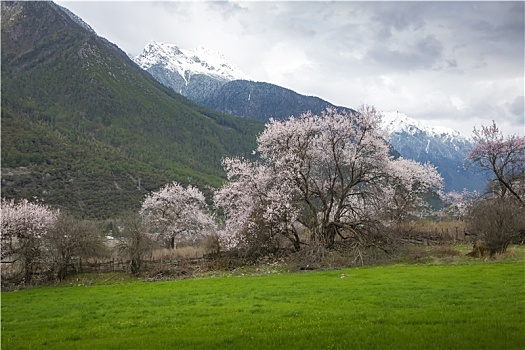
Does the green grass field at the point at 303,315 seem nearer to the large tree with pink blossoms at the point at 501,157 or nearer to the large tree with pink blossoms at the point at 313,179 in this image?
the large tree with pink blossoms at the point at 313,179

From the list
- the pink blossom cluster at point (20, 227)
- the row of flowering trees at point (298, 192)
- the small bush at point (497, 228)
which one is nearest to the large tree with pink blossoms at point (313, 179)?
the row of flowering trees at point (298, 192)

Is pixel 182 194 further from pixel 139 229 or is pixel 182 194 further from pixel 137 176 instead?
pixel 137 176

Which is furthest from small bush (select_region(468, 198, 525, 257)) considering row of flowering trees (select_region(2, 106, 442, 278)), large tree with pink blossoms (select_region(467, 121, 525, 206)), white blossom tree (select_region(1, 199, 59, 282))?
white blossom tree (select_region(1, 199, 59, 282))

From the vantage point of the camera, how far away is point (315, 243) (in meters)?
34.7

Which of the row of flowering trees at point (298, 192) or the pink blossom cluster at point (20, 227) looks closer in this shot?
the row of flowering trees at point (298, 192)

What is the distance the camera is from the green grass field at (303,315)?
1122cm

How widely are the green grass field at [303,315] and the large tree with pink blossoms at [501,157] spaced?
24.5 metres

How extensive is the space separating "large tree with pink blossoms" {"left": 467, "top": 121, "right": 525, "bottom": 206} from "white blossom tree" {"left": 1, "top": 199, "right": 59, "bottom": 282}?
145 feet

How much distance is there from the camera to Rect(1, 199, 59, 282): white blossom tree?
37000mm

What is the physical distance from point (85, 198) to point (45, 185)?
33.5 ft

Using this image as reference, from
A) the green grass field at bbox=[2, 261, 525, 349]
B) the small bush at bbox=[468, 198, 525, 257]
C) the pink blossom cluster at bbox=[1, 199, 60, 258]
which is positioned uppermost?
the pink blossom cluster at bbox=[1, 199, 60, 258]

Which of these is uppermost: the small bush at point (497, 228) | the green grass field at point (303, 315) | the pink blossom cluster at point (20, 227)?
the pink blossom cluster at point (20, 227)

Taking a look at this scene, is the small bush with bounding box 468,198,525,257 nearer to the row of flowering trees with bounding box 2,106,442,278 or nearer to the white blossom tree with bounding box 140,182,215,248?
the row of flowering trees with bounding box 2,106,442,278

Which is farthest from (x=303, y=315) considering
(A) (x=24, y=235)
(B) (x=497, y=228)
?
(A) (x=24, y=235)
